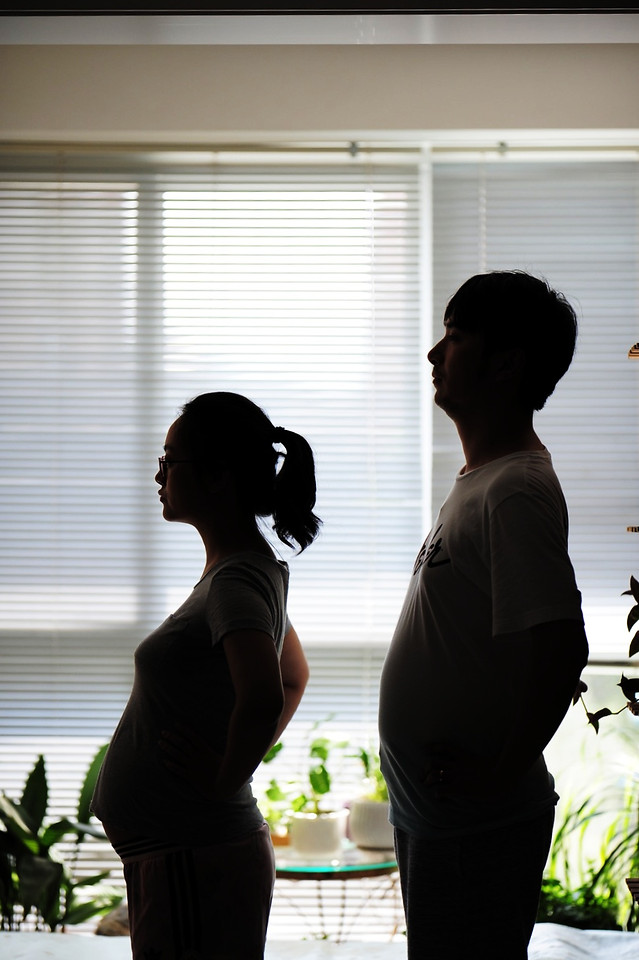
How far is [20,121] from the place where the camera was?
2926mm

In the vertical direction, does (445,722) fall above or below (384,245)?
below

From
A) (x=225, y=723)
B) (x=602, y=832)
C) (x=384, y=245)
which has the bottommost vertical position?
(x=602, y=832)

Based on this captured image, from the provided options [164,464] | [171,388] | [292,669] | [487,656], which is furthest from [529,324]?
[171,388]

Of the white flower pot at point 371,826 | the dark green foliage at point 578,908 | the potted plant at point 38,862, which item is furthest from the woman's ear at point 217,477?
the dark green foliage at point 578,908

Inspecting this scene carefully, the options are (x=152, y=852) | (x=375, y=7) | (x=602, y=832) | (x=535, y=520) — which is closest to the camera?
(x=535, y=520)

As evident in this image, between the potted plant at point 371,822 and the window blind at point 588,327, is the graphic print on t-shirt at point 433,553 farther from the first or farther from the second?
the window blind at point 588,327

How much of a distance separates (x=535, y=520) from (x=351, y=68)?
7.47 ft

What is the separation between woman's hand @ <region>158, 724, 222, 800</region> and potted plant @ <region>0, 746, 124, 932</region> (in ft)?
4.46

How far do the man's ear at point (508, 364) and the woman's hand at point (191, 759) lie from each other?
0.66 metres

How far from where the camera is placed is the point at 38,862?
2477 mm

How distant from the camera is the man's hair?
4.11ft

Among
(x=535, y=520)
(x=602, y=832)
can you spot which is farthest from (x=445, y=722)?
(x=602, y=832)

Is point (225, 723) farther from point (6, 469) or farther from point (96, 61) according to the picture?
point (96, 61)

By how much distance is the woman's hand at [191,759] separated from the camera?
1.20 metres
